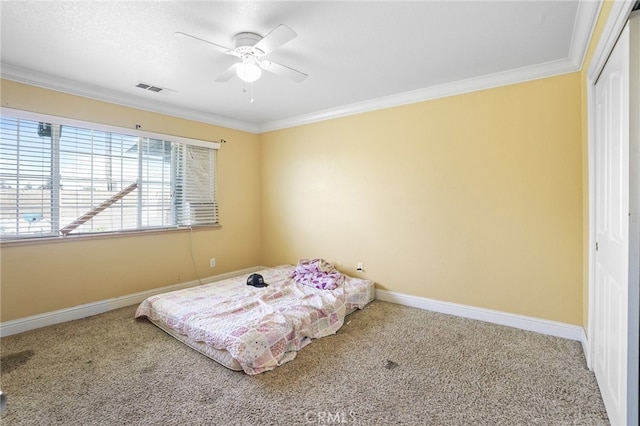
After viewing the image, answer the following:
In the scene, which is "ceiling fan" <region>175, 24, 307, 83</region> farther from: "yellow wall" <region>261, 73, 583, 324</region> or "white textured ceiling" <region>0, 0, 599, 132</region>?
"yellow wall" <region>261, 73, 583, 324</region>

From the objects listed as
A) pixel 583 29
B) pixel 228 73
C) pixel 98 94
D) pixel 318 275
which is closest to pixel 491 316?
pixel 318 275

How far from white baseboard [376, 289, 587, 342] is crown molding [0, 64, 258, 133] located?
332 centimetres

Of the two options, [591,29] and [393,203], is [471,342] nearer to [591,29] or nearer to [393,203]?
[393,203]

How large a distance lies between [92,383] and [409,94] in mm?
3835

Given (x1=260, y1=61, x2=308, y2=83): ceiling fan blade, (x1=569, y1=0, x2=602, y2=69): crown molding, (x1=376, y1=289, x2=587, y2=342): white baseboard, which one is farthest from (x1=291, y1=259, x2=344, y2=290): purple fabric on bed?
(x1=569, y1=0, x2=602, y2=69): crown molding

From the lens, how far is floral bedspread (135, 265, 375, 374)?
225 centimetres

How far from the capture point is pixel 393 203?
3.62 m

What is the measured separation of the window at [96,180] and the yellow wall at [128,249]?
0.47 feet

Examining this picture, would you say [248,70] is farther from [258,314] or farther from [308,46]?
[258,314]

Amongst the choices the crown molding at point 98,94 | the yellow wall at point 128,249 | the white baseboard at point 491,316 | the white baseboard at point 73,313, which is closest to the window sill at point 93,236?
the yellow wall at point 128,249

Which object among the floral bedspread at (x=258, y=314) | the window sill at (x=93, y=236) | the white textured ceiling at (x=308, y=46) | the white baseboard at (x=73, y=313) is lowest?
the white baseboard at (x=73, y=313)

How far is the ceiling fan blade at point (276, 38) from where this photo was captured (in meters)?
1.89

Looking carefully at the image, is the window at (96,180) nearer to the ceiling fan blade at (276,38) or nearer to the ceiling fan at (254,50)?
the ceiling fan at (254,50)

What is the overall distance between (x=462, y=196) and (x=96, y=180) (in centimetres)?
397
